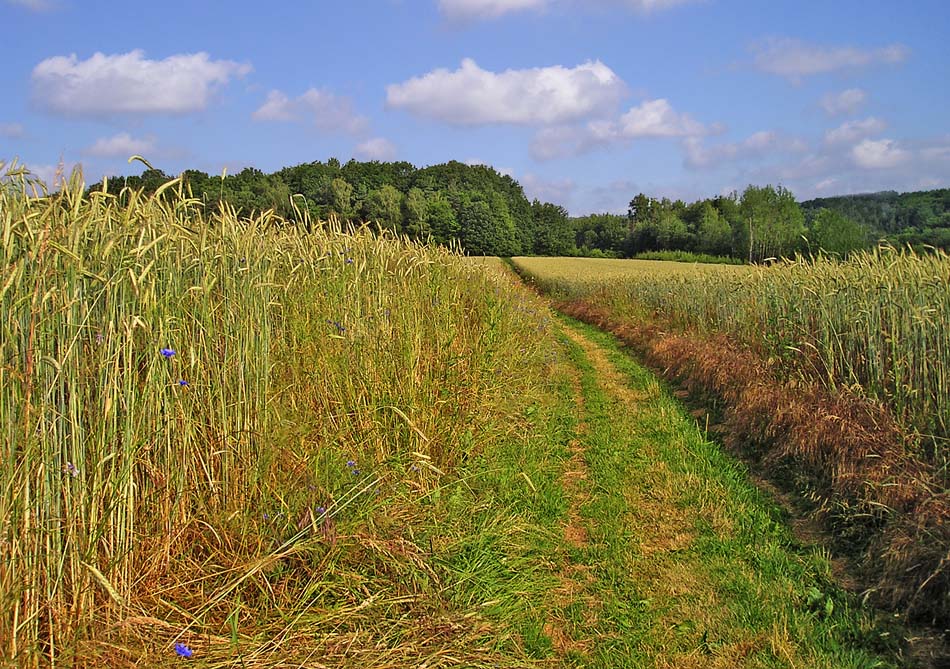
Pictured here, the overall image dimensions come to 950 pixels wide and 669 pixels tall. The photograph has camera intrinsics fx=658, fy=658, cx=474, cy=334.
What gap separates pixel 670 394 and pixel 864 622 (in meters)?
5.83

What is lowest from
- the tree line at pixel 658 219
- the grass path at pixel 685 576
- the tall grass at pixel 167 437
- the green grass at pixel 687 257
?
the grass path at pixel 685 576

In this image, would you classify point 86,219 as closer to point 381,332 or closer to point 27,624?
point 27,624

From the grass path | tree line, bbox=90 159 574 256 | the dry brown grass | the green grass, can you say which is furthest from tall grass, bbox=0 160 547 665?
the green grass

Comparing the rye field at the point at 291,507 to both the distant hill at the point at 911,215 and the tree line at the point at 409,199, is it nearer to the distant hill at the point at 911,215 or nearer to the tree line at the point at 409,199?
the tree line at the point at 409,199

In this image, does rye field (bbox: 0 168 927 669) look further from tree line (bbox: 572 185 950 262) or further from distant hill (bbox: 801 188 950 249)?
tree line (bbox: 572 185 950 262)

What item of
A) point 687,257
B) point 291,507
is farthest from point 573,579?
point 687,257

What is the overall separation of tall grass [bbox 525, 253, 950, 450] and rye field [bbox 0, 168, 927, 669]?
148 centimetres

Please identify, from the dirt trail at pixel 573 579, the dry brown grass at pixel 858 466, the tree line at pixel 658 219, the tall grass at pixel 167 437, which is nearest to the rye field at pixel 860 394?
the dry brown grass at pixel 858 466

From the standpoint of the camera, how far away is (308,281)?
4484 millimetres

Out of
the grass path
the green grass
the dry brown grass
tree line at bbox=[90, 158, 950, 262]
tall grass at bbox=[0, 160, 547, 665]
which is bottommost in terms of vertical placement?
the grass path

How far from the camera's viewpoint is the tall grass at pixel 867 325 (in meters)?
5.16

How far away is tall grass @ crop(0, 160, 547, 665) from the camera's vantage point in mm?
2287

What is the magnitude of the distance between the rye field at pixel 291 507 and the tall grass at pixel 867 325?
4.86ft

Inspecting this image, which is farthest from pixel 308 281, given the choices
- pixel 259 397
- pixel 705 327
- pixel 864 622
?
pixel 705 327
